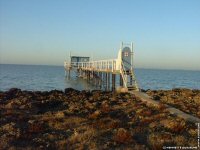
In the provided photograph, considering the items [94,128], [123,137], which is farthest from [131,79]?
[123,137]

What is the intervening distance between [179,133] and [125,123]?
8.41ft

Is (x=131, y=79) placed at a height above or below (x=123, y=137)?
above

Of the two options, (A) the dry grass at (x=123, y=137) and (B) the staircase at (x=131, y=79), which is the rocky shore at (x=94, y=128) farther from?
(B) the staircase at (x=131, y=79)

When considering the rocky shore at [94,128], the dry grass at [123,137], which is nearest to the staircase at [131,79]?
the rocky shore at [94,128]

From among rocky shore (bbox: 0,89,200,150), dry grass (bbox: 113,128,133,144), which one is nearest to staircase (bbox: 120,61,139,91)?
rocky shore (bbox: 0,89,200,150)

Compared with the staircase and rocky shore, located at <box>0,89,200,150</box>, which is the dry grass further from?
the staircase

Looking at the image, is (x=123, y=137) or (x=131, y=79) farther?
(x=131, y=79)

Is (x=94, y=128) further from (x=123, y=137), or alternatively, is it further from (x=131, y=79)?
(x=131, y=79)

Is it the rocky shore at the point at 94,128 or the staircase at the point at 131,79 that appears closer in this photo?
the rocky shore at the point at 94,128

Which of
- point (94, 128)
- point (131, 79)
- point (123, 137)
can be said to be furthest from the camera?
point (131, 79)

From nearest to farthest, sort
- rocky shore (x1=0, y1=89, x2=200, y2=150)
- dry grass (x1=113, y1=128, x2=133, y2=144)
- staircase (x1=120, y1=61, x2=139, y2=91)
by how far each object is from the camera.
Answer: rocky shore (x1=0, y1=89, x2=200, y2=150)
dry grass (x1=113, y1=128, x2=133, y2=144)
staircase (x1=120, y1=61, x2=139, y2=91)

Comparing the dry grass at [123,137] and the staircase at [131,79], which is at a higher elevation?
the staircase at [131,79]

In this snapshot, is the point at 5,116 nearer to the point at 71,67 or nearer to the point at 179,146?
the point at 179,146

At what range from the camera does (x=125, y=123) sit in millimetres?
15156
